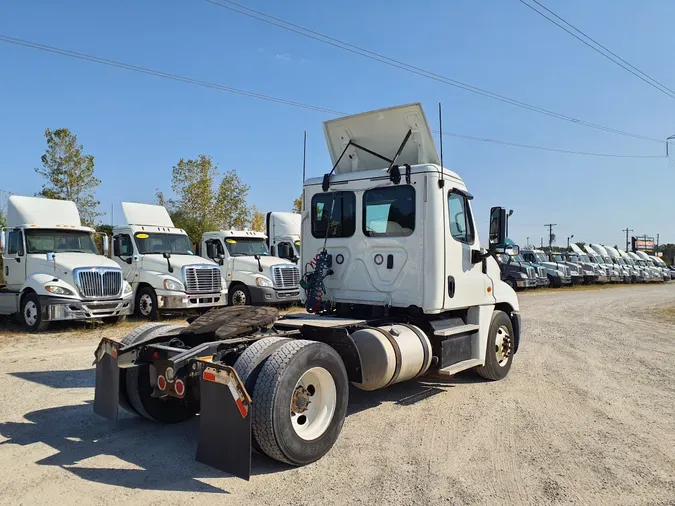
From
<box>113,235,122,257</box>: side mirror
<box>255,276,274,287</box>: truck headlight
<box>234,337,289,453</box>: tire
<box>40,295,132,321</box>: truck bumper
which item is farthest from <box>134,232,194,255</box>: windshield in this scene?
<box>234,337,289,453</box>: tire

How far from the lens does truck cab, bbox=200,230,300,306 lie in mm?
15383

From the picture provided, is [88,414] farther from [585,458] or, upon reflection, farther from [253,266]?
[253,266]

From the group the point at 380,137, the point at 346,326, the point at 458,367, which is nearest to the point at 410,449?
the point at 346,326

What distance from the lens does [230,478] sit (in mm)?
4141

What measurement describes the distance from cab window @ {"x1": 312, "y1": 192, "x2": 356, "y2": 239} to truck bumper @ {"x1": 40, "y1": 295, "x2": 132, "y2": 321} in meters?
7.01

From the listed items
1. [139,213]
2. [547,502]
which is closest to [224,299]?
[139,213]

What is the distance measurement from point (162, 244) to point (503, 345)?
10.1 m

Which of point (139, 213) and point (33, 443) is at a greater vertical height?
point (139, 213)

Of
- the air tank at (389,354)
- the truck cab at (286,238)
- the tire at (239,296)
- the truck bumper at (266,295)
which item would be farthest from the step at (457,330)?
the truck cab at (286,238)

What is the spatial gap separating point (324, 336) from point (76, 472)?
96.2 inches

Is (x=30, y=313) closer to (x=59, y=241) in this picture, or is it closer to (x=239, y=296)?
(x=59, y=241)

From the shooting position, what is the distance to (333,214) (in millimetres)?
7086

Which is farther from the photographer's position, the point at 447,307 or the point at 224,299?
the point at 224,299

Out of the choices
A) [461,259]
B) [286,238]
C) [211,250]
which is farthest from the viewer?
[286,238]
